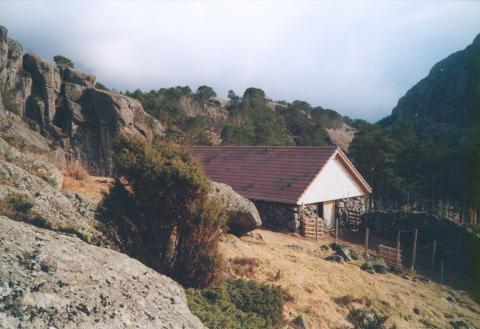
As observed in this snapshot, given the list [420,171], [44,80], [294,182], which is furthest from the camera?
[44,80]

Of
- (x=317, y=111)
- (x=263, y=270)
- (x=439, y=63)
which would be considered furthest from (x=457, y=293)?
(x=439, y=63)

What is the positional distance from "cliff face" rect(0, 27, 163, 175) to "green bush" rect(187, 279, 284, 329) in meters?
31.0

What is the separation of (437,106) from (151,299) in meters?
95.5

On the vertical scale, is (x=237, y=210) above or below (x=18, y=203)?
below

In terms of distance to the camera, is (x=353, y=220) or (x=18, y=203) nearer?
(x=18, y=203)

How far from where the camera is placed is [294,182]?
75.9ft

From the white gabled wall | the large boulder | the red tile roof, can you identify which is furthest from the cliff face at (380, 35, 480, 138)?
the large boulder

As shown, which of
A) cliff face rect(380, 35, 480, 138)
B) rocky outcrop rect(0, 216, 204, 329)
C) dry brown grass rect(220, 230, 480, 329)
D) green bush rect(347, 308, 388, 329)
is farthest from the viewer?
cliff face rect(380, 35, 480, 138)

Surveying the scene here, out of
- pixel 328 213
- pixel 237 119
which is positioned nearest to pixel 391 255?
pixel 328 213

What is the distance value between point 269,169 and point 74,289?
69.4 feet

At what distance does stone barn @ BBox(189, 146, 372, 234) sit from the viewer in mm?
22219

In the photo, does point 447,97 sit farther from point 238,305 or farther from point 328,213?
point 238,305

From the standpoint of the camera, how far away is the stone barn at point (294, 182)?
22219mm

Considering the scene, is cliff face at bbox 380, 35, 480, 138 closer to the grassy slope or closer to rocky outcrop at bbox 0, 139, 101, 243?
the grassy slope
